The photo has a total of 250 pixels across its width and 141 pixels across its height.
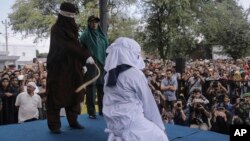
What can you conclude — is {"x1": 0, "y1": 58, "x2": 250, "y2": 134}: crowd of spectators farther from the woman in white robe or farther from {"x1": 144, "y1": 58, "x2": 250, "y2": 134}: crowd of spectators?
the woman in white robe

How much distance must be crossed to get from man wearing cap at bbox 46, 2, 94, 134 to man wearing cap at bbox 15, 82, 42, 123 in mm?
2591

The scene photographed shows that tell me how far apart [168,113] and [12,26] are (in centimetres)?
1891

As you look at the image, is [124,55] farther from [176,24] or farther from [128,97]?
[176,24]

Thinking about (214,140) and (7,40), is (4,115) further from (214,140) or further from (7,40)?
(7,40)

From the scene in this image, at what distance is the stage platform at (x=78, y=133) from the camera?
4.55m

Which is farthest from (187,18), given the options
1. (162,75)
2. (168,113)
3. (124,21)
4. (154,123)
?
(154,123)

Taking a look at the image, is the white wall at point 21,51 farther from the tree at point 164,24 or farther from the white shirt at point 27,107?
the white shirt at point 27,107

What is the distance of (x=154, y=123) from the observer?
141 inches

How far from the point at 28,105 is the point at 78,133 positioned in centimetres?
269

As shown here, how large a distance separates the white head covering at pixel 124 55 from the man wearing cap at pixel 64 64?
35.5 inches

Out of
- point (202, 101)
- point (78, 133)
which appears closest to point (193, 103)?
point (202, 101)

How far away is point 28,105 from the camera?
7109mm

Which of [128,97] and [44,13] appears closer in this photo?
[128,97]

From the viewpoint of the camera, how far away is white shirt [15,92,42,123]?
7.09 m
